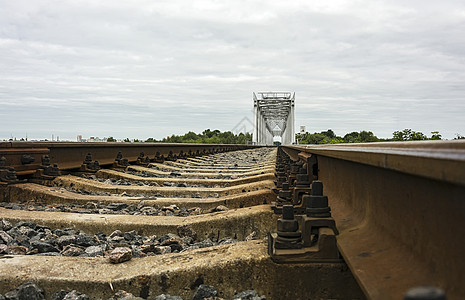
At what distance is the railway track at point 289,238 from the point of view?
1.23m

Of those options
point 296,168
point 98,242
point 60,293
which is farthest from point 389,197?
A: point 296,168

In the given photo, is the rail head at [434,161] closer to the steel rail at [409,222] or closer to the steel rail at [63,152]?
the steel rail at [409,222]

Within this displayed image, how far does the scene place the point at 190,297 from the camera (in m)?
2.01

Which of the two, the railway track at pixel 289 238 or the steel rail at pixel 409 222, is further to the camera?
the railway track at pixel 289 238

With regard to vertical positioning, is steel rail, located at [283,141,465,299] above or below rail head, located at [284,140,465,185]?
below

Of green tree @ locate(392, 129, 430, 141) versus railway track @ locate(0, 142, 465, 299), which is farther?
green tree @ locate(392, 129, 430, 141)

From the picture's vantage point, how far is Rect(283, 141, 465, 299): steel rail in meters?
1.07

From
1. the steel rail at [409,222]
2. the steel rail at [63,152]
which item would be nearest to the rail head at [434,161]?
the steel rail at [409,222]

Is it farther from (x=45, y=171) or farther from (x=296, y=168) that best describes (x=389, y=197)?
(x=45, y=171)

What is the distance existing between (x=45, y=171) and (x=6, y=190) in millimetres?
784

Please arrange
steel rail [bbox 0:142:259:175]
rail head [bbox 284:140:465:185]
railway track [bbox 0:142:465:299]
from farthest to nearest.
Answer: steel rail [bbox 0:142:259:175], railway track [bbox 0:142:465:299], rail head [bbox 284:140:465:185]

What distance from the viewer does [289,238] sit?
204 centimetres

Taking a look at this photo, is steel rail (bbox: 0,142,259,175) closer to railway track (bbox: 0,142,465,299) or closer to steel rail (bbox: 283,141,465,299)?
railway track (bbox: 0,142,465,299)

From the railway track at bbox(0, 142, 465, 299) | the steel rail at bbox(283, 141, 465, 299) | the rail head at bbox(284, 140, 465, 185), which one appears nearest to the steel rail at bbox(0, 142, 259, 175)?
the railway track at bbox(0, 142, 465, 299)
